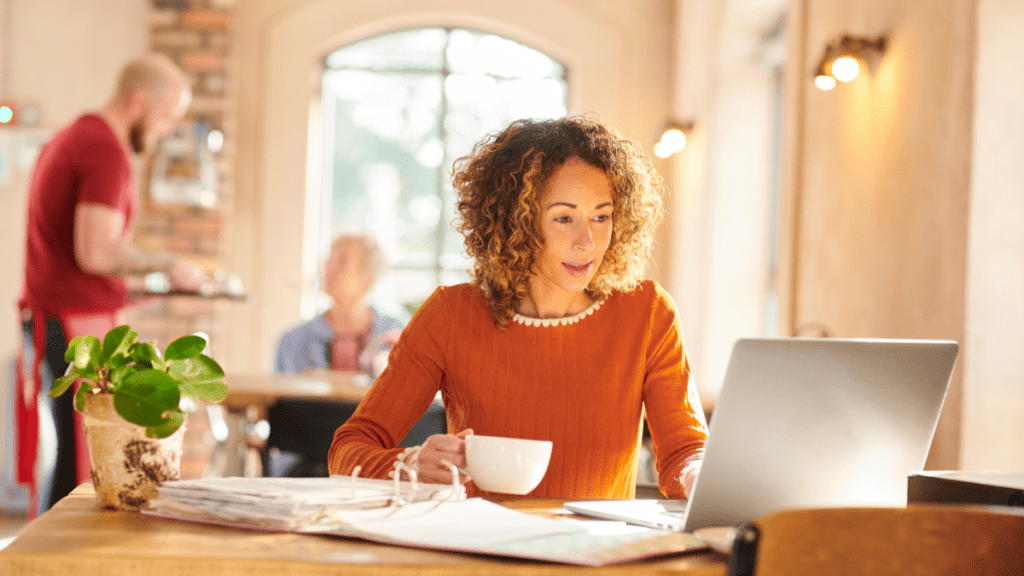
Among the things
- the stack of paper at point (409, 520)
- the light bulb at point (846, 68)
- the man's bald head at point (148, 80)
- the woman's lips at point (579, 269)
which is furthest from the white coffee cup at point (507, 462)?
the light bulb at point (846, 68)

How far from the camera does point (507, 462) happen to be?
109cm

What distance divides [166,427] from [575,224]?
738 mm

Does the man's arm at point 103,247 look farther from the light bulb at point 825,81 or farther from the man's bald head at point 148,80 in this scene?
the light bulb at point 825,81

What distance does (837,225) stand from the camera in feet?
10.5

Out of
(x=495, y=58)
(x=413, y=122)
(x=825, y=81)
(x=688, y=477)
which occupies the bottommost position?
(x=688, y=477)

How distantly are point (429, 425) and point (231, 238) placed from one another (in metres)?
3.07

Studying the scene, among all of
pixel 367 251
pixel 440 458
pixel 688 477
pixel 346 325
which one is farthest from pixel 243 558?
pixel 367 251

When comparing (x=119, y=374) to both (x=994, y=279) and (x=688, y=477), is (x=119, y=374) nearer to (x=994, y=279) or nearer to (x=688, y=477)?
(x=688, y=477)

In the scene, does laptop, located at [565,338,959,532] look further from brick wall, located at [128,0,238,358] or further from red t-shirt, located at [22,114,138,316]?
brick wall, located at [128,0,238,358]

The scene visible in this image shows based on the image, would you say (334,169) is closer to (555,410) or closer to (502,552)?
(555,410)

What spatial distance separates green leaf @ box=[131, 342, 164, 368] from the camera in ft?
3.38

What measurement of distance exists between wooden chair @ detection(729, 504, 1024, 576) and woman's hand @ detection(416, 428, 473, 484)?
51 centimetres

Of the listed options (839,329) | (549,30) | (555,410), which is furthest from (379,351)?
(549,30)

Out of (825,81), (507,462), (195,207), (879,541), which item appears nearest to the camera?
(879,541)
